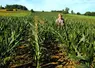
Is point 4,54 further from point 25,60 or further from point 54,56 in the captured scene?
point 54,56

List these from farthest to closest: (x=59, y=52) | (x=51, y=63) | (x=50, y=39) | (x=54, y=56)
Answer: (x=50, y=39) → (x=59, y=52) → (x=54, y=56) → (x=51, y=63)

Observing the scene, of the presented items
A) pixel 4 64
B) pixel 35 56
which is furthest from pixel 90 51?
pixel 4 64

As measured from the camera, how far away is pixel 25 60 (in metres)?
8.36

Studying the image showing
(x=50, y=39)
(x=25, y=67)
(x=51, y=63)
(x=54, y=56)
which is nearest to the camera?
(x=25, y=67)

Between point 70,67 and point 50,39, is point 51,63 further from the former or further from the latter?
point 50,39

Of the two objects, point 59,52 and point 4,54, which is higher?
point 4,54

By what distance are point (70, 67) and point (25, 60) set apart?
1.61m

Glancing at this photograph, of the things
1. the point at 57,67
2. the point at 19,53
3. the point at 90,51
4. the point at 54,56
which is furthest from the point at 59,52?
the point at 90,51

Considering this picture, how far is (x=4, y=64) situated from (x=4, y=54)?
0.91 feet

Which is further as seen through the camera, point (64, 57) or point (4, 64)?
point (64, 57)

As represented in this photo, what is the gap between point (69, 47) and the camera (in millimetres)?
8594

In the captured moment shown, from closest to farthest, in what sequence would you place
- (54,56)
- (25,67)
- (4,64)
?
(4,64) → (25,67) → (54,56)

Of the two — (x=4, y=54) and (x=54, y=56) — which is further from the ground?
(x=4, y=54)

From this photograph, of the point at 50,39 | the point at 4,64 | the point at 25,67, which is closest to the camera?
the point at 4,64
